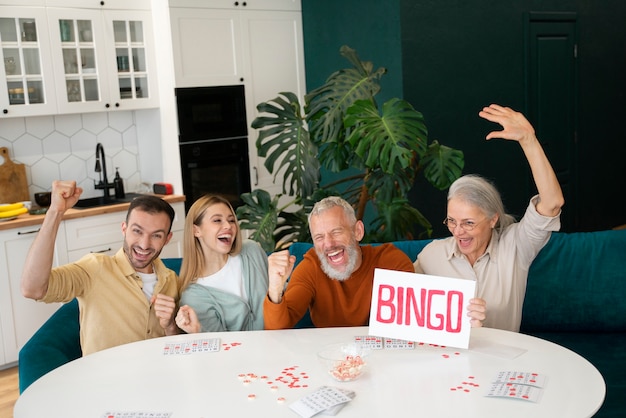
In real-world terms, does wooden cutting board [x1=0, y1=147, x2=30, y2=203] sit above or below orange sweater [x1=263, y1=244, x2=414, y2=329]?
above

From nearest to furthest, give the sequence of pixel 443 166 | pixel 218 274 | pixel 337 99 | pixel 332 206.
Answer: pixel 332 206, pixel 218 274, pixel 443 166, pixel 337 99

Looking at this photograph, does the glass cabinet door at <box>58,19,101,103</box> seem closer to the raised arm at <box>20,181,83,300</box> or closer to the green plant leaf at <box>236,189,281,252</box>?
the green plant leaf at <box>236,189,281,252</box>

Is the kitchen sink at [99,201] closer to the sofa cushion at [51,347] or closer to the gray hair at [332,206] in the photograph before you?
the sofa cushion at [51,347]

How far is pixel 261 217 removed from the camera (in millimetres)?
4535

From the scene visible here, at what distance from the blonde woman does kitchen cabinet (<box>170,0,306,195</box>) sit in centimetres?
253

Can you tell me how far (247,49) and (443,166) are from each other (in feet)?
7.25

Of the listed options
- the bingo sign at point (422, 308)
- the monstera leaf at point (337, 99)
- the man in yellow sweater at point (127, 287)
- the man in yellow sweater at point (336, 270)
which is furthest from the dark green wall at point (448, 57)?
the bingo sign at point (422, 308)

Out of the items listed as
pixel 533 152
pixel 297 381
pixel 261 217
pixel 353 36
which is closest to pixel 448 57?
pixel 353 36

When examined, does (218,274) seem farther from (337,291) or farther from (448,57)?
(448,57)

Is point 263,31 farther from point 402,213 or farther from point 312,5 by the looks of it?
point 402,213

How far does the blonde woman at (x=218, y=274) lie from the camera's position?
3.14 meters

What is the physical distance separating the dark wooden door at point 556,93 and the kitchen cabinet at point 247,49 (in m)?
1.94

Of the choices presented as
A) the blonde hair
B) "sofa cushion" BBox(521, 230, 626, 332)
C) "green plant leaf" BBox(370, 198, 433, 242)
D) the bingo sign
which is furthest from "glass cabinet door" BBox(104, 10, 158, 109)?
the bingo sign

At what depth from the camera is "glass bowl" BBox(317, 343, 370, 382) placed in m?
2.34
